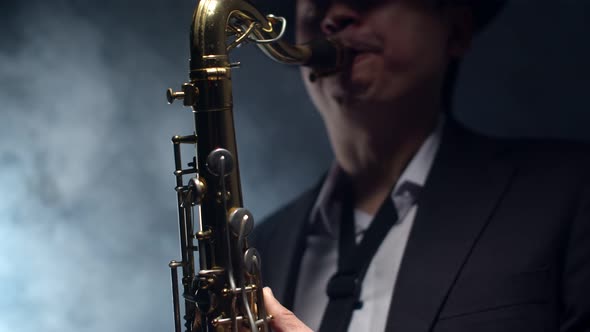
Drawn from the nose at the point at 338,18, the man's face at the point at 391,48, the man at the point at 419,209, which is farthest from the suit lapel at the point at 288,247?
the nose at the point at 338,18

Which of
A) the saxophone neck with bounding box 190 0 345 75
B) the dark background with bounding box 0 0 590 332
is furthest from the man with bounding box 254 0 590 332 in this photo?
the saxophone neck with bounding box 190 0 345 75

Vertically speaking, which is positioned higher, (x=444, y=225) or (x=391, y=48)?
(x=391, y=48)

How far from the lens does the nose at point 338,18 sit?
1829 mm

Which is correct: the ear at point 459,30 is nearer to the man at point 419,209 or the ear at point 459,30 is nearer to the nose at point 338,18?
the man at point 419,209

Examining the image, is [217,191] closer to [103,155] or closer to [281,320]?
[281,320]

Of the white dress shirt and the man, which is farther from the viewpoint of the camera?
the white dress shirt

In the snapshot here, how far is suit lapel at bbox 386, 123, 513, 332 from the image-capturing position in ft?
5.36

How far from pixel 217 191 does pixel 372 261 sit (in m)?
0.50

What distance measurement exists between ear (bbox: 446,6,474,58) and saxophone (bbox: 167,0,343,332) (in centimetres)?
49

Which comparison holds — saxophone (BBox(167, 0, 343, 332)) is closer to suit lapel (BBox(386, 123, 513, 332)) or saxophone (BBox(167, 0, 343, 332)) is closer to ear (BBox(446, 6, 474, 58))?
suit lapel (BBox(386, 123, 513, 332))

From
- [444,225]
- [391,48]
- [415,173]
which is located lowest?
[444,225]

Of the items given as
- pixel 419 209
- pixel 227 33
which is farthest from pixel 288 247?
pixel 227 33

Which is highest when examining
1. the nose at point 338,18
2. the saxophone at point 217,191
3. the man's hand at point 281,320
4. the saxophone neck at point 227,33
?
the nose at point 338,18

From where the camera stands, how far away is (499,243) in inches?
64.1
